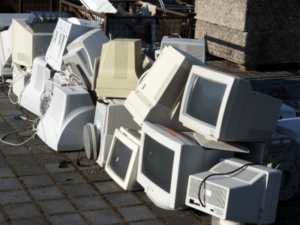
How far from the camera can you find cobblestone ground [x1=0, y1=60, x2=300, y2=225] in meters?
4.00

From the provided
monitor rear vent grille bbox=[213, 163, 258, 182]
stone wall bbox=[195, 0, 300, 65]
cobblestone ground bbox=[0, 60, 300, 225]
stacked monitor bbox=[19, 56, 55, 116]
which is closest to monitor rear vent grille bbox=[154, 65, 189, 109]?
monitor rear vent grille bbox=[213, 163, 258, 182]

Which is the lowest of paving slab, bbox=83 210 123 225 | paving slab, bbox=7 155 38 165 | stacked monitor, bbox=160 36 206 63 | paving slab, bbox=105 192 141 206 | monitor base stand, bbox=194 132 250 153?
paving slab, bbox=83 210 123 225

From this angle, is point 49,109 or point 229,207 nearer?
point 229,207

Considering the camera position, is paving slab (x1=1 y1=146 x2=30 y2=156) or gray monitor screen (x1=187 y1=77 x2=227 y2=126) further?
paving slab (x1=1 y1=146 x2=30 y2=156)

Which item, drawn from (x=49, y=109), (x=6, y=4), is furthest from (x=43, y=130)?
(x=6, y=4)

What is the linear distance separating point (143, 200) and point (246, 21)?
5.25 meters

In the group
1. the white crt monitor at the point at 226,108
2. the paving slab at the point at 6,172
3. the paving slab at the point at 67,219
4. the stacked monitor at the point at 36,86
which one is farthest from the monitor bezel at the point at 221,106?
the stacked monitor at the point at 36,86

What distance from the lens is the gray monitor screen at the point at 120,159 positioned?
178 inches

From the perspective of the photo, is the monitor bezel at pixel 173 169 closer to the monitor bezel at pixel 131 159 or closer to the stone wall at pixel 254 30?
the monitor bezel at pixel 131 159

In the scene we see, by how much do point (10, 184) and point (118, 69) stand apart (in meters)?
1.60

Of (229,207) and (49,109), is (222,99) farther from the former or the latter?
(49,109)

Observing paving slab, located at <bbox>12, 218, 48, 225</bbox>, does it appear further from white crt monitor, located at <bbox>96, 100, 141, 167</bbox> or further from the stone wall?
the stone wall

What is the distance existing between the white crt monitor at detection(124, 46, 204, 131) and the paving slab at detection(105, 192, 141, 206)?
680 mm

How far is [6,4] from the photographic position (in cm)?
1263
